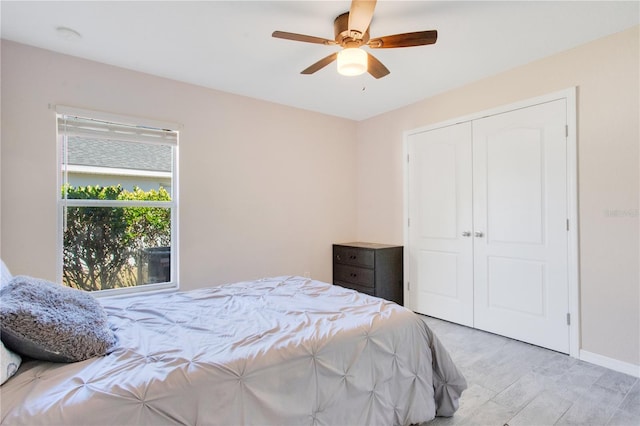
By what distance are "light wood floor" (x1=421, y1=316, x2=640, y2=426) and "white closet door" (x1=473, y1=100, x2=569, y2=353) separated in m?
0.29

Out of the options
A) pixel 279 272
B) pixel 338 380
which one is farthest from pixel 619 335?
pixel 279 272

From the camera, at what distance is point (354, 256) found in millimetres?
3908

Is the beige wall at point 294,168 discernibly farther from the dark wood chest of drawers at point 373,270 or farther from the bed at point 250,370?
the bed at point 250,370

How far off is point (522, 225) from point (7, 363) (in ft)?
11.1

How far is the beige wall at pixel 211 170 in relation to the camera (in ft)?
8.14

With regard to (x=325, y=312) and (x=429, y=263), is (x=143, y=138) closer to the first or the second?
(x=325, y=312)

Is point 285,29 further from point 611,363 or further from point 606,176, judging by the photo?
point 611,363

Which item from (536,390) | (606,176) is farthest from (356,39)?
Answer: (536,390)

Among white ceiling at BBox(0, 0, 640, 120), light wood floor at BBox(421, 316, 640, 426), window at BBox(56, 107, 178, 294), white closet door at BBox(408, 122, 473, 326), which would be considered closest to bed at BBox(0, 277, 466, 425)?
light wood floor at BBox(421, 316, 640, 426)

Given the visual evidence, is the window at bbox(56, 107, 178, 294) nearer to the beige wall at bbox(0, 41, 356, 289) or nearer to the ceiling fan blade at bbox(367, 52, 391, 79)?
the beige wall at bbox(0, 41, 356, 289)

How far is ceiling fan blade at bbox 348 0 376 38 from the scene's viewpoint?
166 cm

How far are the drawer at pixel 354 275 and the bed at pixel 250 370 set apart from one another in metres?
1.61

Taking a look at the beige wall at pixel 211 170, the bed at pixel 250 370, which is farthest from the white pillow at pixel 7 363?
the beige wall at pixel 211 170

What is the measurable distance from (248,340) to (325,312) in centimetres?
50
